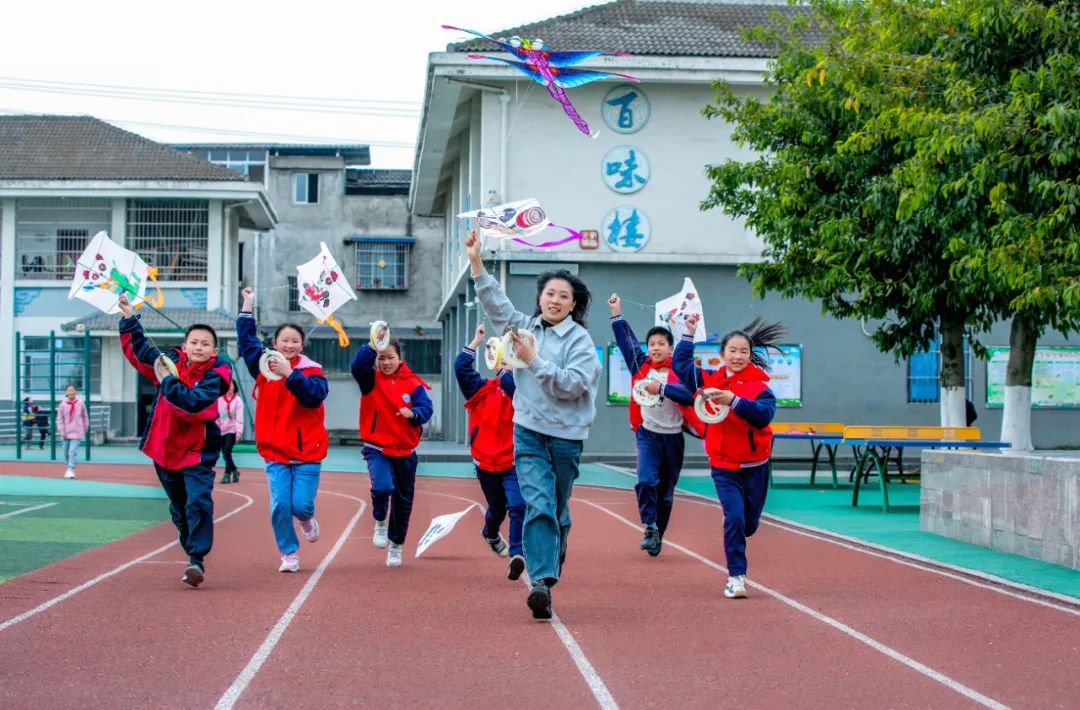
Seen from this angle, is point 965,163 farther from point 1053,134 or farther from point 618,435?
point 618,435

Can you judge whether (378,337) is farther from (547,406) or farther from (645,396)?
(547,406)

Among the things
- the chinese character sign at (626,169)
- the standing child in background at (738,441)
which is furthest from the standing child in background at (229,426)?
the standing child in background at (738,441)

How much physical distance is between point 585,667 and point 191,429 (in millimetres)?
4024

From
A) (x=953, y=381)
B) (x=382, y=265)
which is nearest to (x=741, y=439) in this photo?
(x=953, y=381)

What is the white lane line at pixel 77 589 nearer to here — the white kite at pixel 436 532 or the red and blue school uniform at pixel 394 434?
the red and blue school uniform at pixel 394 434

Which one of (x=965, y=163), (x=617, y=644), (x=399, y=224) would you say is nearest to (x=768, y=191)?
(x=965, y=163)

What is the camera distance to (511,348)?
798 cm

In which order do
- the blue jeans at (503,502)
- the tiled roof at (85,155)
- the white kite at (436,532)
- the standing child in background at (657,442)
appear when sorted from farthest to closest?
the tiled roof at (85,155)
the standing child in background at (657,442)
the white kite at (436,532)
the blue jeans at (503,502)

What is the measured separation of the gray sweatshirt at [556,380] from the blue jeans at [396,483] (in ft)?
10.1

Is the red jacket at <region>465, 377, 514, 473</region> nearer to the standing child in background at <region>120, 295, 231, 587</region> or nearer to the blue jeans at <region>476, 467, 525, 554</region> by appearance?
the blue jeans at <region>476, 467, 525, 554</region>

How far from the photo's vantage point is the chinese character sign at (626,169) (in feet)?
97.1

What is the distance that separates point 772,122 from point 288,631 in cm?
1509

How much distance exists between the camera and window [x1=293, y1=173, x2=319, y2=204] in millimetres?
51156

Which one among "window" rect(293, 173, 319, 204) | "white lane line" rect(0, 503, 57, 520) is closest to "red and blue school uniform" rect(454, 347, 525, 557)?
"white lane line" rect(0, 503, 57, 520)
